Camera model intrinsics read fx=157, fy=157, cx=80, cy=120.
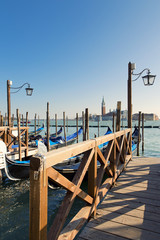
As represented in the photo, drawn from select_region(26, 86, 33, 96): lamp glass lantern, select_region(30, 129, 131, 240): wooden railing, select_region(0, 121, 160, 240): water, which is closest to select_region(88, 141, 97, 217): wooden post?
select_region(30, 129, 131, 240): wooden railing

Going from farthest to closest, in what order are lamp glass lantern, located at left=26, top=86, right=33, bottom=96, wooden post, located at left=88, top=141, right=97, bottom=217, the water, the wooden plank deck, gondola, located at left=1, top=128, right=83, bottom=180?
lamp glass lantern, located at left=26, top=86, right=33, bottom=96, gondola, located at left=1, top=128, right=83, bottom=180, the water, wooden post, located at left=88, top=141, right=97, bottom=217, the wooden plank deck

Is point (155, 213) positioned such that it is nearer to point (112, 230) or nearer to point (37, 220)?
point (112, 230)

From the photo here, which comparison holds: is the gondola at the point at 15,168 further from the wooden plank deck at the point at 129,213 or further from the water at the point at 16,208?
the wooden plank deck at the point at 129,213

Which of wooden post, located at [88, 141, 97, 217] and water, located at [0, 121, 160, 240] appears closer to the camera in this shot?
wooden post, located at [88, 141, 97, 217]

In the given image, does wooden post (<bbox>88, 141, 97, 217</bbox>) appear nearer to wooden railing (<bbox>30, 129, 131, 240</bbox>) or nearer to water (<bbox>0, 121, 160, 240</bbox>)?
wooden railing (<bbox>30, 129, 131, 240</bbox>)

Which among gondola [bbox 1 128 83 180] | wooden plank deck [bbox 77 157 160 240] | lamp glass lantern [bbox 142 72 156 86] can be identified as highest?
lamp glass lantern [bbox 142 72 156 86]

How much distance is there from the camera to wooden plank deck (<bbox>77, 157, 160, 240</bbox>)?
1772mm

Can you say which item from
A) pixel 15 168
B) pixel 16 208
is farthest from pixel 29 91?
pixel 16 208

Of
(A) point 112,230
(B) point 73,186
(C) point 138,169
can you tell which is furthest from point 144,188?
(B) point 73,186

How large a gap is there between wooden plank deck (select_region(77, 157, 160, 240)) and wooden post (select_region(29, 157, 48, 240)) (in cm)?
95

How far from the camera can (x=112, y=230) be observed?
1831 millimetres

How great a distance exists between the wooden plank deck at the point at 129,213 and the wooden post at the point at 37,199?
3.13 ft

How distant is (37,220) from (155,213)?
191 cm

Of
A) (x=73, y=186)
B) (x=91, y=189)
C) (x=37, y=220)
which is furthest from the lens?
(x=91, y=189)
